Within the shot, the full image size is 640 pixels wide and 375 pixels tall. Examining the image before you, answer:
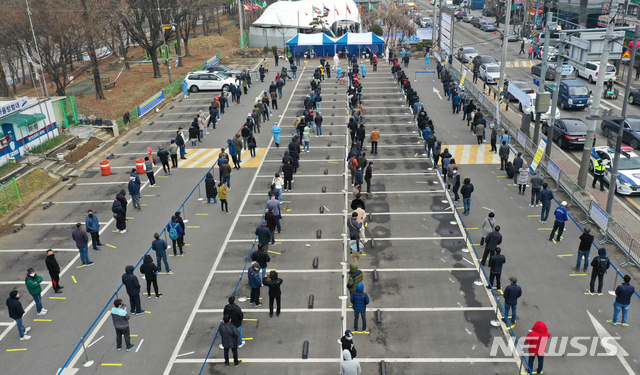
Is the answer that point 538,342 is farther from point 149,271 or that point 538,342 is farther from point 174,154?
point 174,154

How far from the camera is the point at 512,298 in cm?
1323

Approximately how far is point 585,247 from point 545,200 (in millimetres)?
3379

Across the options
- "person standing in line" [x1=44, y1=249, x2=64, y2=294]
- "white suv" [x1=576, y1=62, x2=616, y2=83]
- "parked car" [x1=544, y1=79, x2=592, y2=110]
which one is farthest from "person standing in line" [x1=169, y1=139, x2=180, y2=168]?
"white suv" [x1=576, y1=62, x2=616, y2=83]

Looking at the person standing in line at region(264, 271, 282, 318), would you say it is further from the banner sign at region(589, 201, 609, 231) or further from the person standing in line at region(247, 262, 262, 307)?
the banner sign at region(589, 201, 609, 231)

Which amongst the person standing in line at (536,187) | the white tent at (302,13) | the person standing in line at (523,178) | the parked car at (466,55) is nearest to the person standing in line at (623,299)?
the person standing in line at (536,187)

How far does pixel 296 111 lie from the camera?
35625 millimetres

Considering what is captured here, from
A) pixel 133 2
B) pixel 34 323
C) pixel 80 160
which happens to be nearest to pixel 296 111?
pixel 80 160

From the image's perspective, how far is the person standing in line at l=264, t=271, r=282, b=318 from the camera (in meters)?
13.6

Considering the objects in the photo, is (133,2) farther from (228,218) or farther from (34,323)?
(34,323)

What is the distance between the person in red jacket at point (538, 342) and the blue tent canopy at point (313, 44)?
47422 millimetres

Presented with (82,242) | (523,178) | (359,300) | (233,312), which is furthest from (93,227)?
(523,178)

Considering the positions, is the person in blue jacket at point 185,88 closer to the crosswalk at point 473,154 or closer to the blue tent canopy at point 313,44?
the blue tent canopy at point 313,44

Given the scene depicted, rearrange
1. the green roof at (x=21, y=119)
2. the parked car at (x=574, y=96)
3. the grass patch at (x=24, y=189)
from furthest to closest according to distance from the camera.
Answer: the parked car at (x=574, y=96), the green roof at (x=21, y=119), the grass patch at (x=24, y=189)

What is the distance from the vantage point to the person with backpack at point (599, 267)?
14.3 metres
